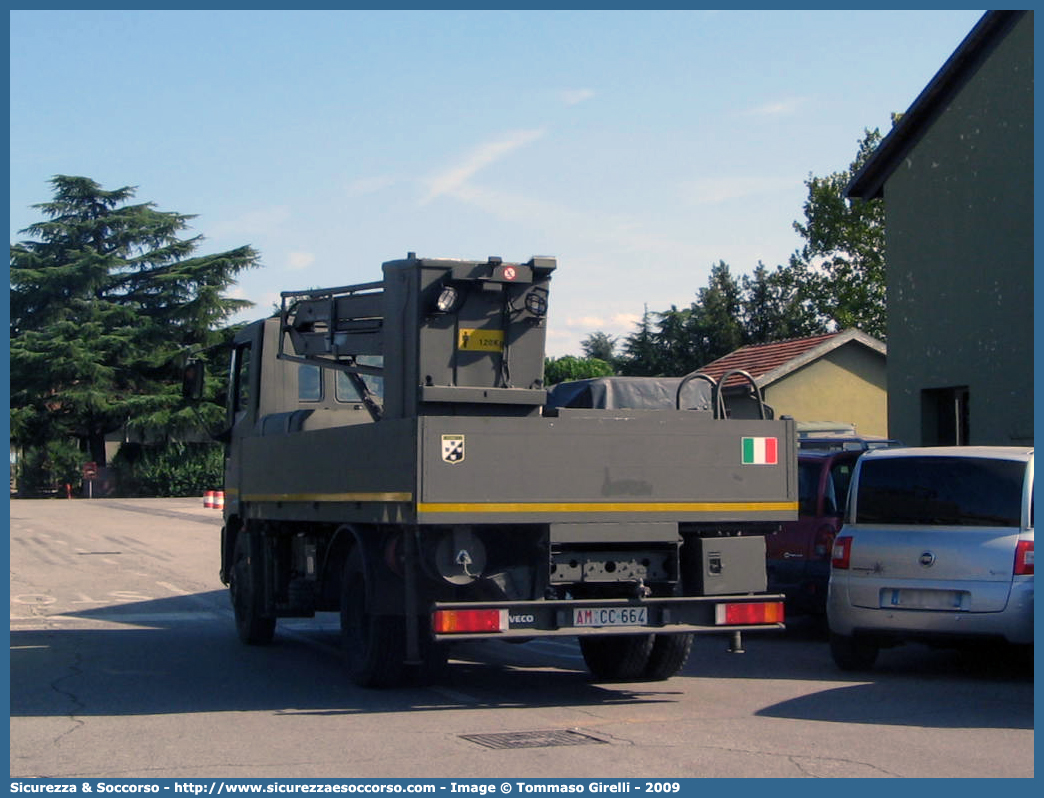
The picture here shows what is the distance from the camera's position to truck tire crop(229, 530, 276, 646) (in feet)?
40.9

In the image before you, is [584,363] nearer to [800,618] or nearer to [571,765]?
[800,618]

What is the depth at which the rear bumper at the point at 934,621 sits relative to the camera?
1012 centimetres

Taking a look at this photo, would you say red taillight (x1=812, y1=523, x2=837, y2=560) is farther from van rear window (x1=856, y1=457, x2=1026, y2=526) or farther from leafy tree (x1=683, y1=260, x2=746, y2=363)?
leafy tree (x1=683, y1=260, x2=746, y2=363)

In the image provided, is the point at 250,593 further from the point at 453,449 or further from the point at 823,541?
the point at 823,541

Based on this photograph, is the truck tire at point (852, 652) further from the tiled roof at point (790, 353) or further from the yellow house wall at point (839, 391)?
the yellow house wall at point (839, 391)

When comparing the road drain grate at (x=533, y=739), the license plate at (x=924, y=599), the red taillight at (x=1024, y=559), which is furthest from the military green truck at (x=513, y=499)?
the red taillight at (x=1024, y=559)

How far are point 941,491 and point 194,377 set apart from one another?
6.78 m

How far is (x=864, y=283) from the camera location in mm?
58344

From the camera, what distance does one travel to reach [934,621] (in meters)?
10.4

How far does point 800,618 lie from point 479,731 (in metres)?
8.12

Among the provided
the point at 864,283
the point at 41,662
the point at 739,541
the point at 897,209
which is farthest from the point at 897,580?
the point at 864,283

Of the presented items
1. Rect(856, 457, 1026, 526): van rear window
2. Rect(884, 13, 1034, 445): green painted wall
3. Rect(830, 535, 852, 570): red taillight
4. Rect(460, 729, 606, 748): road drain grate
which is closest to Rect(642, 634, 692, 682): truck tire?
Rect(830, 535, 852, 570): red taillight

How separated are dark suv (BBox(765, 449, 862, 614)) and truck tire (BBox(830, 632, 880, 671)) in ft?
6.04

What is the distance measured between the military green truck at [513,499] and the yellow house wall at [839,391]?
28107 mm
